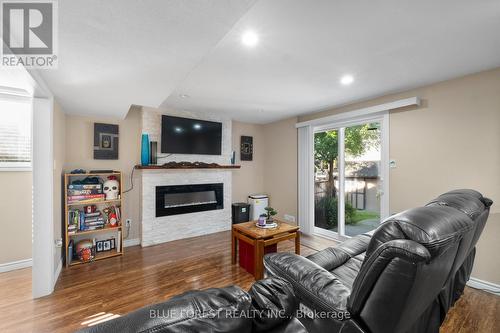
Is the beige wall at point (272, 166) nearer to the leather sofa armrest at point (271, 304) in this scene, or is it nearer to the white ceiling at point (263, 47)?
the white ceiling at point (263, 47)

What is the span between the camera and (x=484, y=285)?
2342 mm

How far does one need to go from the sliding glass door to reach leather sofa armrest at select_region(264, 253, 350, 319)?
2373 mm

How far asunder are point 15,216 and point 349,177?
15.6 feet

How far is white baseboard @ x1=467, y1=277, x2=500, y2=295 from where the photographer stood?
7.45 feet

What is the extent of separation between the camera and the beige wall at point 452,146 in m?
2.31

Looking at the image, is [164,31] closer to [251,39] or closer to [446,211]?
[251,39]

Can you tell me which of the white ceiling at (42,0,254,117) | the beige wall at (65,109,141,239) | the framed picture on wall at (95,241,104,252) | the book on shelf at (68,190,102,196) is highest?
the white ceiling at (42,0,254,117)

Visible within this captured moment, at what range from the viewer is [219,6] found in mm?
1079

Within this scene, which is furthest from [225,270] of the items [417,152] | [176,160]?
[417,152]

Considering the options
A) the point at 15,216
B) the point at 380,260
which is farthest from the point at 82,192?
the point at 380,260

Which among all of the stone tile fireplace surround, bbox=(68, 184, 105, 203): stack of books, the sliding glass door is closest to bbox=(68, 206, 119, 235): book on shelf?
bbox=(68, 184, 105, 203): stack of books

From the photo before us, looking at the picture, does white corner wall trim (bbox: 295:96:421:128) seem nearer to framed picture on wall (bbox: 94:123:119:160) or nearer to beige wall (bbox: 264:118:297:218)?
beige wall (bbox: 264:118:297:218)

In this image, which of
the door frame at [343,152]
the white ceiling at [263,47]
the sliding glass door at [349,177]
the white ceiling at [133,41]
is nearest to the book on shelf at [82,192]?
the white ceiling at [263,47]

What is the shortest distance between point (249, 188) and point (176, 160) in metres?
1.81
